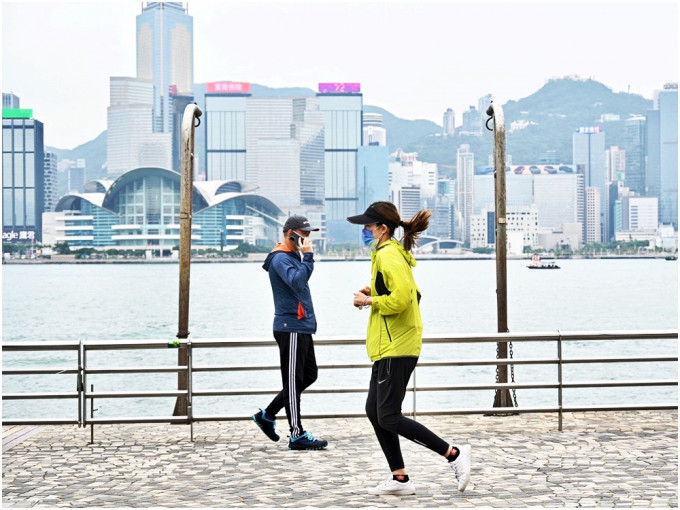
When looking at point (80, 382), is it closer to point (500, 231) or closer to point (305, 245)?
point (305, 245)

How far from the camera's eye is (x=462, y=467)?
253 inches

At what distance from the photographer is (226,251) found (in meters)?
179

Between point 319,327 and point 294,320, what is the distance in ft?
174

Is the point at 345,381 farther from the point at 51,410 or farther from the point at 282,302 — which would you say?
the point at 282,302

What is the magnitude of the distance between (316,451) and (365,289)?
1.96 metres

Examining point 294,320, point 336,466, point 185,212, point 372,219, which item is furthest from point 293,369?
point 185,212

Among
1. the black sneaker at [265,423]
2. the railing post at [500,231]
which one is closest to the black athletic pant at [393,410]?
the black sneaker at [265,423]

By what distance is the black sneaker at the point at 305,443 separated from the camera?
7977mm

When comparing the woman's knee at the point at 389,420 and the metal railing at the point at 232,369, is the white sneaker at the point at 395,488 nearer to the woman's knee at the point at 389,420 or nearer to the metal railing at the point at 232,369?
the woman's knee at the point at 389,420

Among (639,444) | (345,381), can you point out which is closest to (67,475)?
(639,444)

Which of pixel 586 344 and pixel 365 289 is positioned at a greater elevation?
pixel 365 289

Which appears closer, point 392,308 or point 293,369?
point 392,308

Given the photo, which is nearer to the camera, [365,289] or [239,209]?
[365,289]

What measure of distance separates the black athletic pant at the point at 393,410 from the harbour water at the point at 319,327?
3383 millimetres
